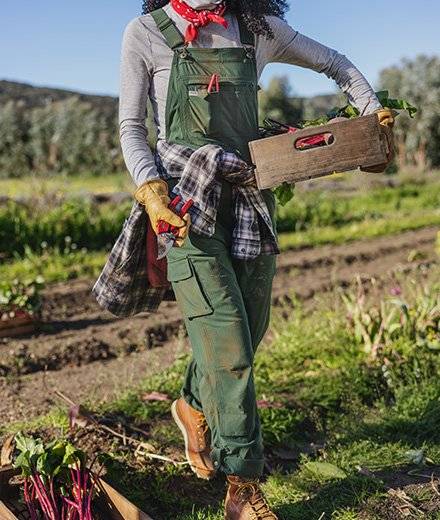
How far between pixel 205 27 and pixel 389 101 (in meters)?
0.73

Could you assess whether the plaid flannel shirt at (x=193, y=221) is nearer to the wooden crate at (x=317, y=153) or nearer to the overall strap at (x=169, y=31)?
the wooden crate at (x=317, y=153)

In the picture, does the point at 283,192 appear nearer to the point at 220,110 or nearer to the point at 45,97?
the point at 220,110

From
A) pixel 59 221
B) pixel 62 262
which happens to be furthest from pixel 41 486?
pixel 59 221

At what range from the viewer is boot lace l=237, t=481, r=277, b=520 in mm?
2570

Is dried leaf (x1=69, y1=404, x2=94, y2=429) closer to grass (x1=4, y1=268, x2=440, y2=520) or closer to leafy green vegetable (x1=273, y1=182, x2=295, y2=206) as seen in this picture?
grass (x1=4, y1=268, x2=440, y2=520)

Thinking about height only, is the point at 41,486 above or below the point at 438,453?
above

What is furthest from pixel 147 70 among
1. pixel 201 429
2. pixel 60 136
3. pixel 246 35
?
pixel 60 136

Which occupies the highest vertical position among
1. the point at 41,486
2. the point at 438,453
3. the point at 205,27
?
the point at 205,27

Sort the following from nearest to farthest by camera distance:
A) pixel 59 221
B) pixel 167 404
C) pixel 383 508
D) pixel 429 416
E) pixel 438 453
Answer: pixel 383 508, pixel 438 453, pixel 429 416, pixel 167 404, pixel 59 221

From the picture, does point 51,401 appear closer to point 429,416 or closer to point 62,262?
point 429,416

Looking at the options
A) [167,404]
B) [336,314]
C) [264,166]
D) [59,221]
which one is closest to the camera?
[264,166]

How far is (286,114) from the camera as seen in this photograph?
21.6 meters

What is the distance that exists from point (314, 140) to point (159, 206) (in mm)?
539

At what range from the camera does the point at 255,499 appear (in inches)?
102
